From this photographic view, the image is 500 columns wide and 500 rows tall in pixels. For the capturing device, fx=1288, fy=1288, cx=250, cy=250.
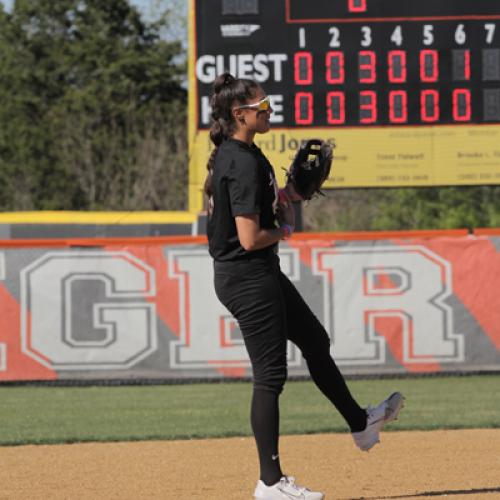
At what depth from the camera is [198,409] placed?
32.1ft

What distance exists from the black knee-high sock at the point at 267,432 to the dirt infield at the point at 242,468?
48 cm

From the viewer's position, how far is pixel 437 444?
290 inches

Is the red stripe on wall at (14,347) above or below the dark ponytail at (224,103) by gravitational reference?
below

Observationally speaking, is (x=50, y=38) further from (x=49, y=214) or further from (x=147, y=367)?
(x=147, y=367)

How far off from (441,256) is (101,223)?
9.42 meters

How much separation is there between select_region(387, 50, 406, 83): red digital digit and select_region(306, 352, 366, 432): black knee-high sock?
8.68 metres

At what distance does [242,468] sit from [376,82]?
7.97 metres

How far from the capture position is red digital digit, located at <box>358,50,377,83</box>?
13773 millimetres

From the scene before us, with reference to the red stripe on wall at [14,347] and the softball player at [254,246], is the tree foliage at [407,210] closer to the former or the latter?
the red stripe on wall at [14,347]

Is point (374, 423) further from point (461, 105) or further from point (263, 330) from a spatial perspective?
point (461, 105)

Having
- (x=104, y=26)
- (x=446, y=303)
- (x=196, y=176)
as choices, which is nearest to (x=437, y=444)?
(x=446, y=303)

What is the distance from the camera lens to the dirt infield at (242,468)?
225 inches

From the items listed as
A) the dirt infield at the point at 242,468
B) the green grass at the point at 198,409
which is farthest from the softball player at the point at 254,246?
the green grass at the point at 198,409

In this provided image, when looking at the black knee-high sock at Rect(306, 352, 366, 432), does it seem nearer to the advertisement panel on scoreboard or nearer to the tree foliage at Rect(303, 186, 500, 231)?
the advertisement panel on scoreboard
